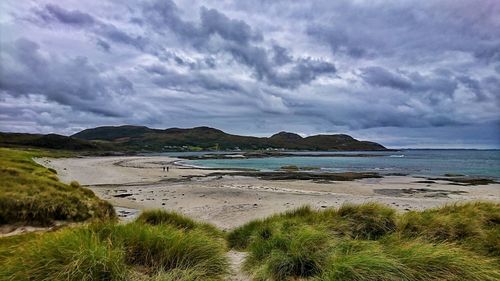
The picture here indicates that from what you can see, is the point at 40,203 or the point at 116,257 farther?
the point at 40,203

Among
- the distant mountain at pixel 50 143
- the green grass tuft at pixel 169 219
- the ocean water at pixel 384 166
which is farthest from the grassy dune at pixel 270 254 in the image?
the distant mountain at pixel 50 143

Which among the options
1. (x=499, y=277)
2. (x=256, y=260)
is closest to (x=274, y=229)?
(x=256, y=260)

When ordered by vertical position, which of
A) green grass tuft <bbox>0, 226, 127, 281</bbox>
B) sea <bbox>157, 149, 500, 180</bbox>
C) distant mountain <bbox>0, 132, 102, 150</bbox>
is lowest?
sea <bbox>157, 149, 500, 180</bbox>

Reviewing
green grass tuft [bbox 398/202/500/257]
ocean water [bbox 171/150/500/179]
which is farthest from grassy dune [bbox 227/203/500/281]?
ocean water [bbox 171/150/500/179]

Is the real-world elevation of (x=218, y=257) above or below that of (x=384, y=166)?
above

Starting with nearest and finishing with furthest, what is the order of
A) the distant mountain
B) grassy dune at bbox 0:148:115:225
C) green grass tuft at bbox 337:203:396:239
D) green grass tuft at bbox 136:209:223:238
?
green grass tuft at bbox 337:203:396:239
green grass tuft at bbox 136:209:223:238
grassy dune at bbox 0:148:115:225
the distant mountain

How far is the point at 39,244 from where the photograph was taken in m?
5.80

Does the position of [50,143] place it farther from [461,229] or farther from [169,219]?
[461,229]

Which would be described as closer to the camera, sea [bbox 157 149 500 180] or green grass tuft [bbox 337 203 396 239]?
green grass tuft [bbox 337 203 396 239]

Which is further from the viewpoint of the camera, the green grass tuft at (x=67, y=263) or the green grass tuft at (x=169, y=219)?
the green grass tuft at (x=169, y=219)

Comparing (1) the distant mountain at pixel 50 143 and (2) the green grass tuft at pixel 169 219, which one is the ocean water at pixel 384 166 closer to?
(2) the green grass tuft at pixel 169 219

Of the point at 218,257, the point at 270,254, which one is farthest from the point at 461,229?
the point at 218,257

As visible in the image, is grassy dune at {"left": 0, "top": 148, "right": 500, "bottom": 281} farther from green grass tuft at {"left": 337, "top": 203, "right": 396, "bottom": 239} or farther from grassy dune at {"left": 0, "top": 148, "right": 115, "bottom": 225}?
grassy dune at {"left": 0, "top": 148, "right": 115, "bottom": 225}

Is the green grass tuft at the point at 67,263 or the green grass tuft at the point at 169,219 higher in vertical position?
the green grass tuft at the point at 67,263
